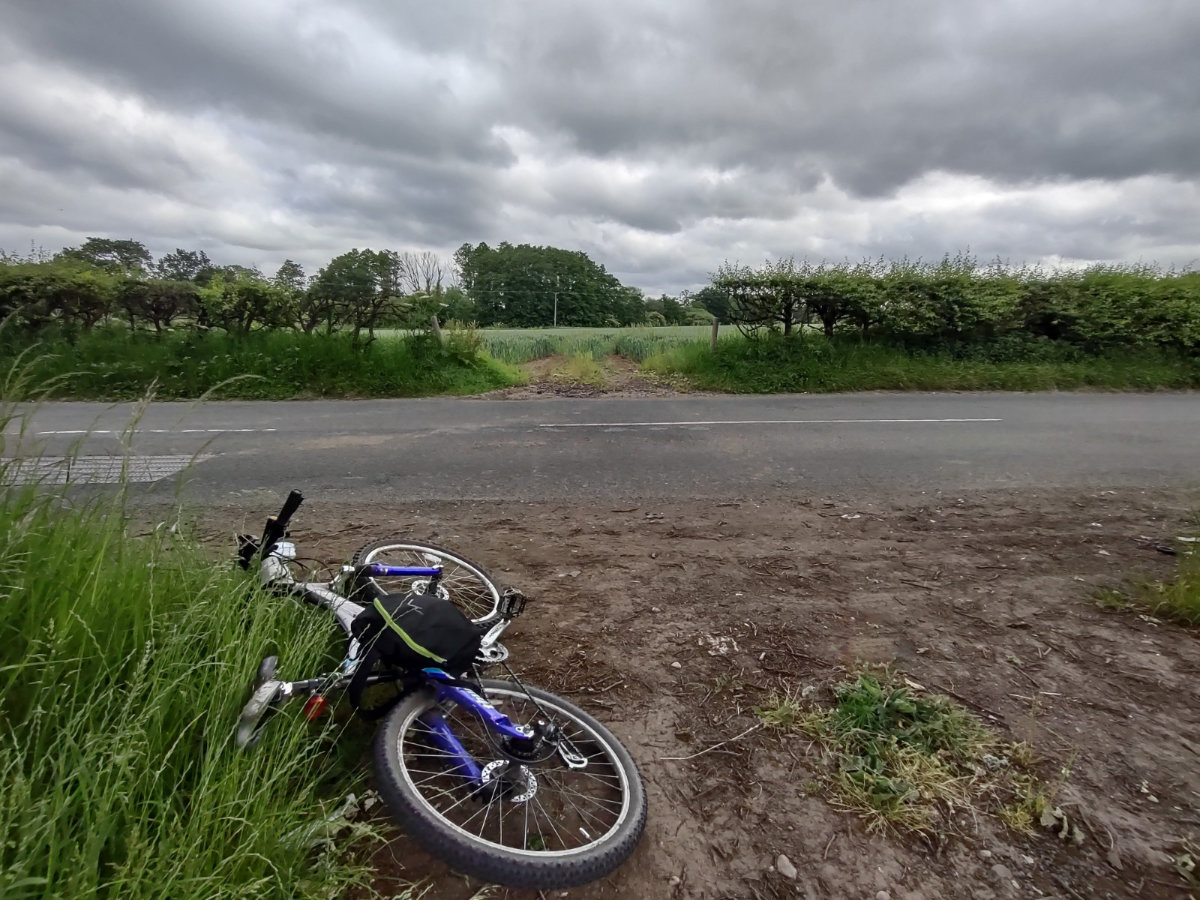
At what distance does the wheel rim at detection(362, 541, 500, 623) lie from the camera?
10.3 feet

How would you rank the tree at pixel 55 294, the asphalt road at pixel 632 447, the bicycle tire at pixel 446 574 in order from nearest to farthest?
the bicycle tire at pixel 446 574, the asphalt road at pixel 632 447, the tree at pixel 55 294

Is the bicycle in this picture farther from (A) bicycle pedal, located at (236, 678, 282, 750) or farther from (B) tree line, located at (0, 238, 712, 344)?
(B) tree line, located at (0, 238, 712, 344)

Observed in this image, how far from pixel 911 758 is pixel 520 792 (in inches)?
56.0

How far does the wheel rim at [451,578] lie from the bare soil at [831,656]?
0.85 feet

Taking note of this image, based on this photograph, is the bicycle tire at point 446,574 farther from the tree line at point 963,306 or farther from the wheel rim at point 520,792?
the tree line at point 963,306

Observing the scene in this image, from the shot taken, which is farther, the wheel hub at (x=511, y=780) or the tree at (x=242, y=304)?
the tree at (x=242, y=304)

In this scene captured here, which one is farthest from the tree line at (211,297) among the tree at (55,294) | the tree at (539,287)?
the tree at (539,287)

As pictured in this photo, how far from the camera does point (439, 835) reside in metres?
1.71

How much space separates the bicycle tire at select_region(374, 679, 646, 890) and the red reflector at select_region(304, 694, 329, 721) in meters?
0.21

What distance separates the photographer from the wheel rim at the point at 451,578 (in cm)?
313

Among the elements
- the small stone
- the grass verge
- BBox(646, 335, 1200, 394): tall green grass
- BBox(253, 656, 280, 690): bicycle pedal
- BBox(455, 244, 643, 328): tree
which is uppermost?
BBox(455, 244, 643, 328): tree

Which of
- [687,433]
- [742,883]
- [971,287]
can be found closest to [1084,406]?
[971,287]

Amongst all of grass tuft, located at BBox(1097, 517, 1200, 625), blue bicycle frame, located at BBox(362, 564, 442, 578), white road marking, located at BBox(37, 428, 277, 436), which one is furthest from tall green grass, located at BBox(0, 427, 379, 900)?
white road marking, located at BBox(37, 428, 277, 436)

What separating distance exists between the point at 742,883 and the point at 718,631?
1372mm
